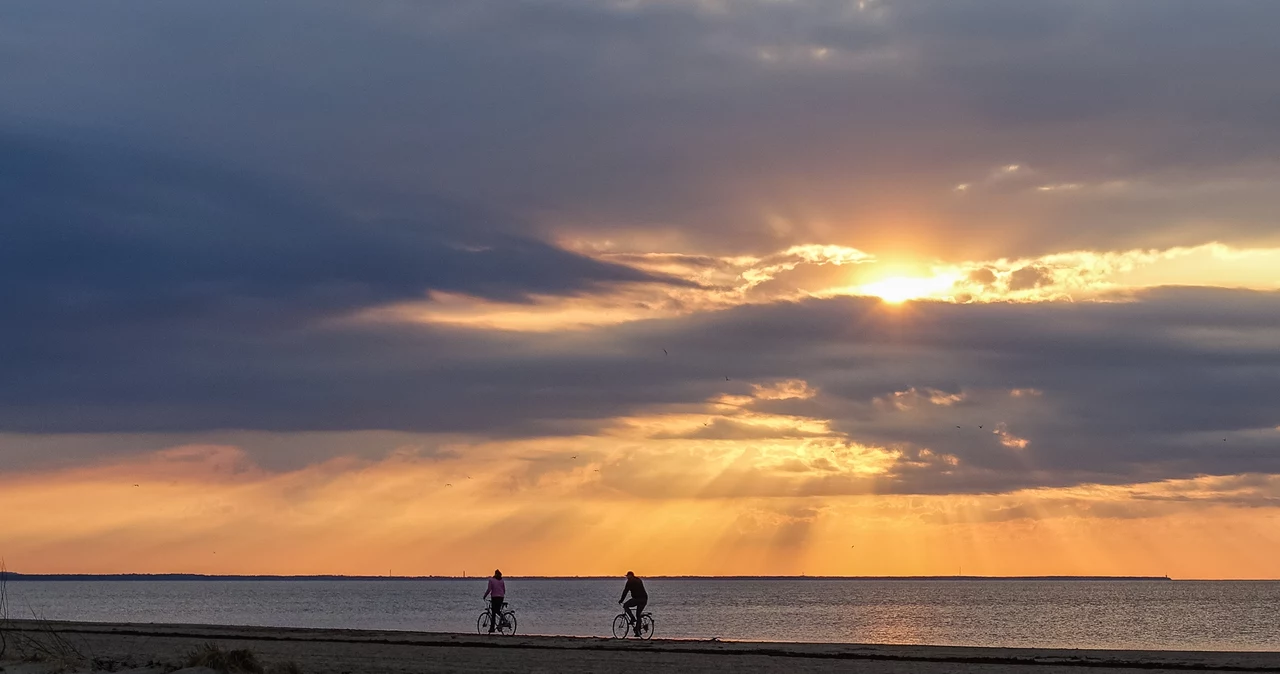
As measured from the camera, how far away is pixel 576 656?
3409 centimetres

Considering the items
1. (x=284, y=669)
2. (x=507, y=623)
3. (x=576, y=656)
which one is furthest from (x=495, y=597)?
(x=284, y=669)

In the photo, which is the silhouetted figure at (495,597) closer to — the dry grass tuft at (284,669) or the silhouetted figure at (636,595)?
the silhouetted figure at (636,595)

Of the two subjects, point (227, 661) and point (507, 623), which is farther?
point (507, 623)

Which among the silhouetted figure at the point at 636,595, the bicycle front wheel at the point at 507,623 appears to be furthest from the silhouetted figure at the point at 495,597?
the silhouetted figure at the point at 636,595

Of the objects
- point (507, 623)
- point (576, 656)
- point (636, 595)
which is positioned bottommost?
point (576, 656)

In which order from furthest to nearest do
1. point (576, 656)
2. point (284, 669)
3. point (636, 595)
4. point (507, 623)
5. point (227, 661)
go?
point (507, 623), point (636, 595), point (576, 656), point (284, 669), point (227, 661)

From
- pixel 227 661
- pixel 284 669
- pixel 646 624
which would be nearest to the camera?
pixel 227 661

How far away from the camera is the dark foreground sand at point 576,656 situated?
98.2ft

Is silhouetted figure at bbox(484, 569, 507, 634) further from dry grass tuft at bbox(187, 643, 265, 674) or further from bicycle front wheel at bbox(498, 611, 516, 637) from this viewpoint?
dry grass tuft at bbox(187, 643, 265, 674)

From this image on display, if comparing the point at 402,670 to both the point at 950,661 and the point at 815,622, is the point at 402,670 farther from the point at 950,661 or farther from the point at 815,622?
the point at 815,622

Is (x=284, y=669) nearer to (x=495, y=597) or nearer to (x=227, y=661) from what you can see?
(x=227, y=661)

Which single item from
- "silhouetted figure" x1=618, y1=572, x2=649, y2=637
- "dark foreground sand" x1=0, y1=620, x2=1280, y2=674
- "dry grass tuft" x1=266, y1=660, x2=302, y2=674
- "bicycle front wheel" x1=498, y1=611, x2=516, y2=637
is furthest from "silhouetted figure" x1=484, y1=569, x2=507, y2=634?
"dry grass tuft" x1=266, y1=660, x2=302, y2=674

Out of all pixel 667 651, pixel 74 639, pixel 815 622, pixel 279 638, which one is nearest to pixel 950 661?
pixel 667 651

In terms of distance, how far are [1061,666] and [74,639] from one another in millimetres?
30552
